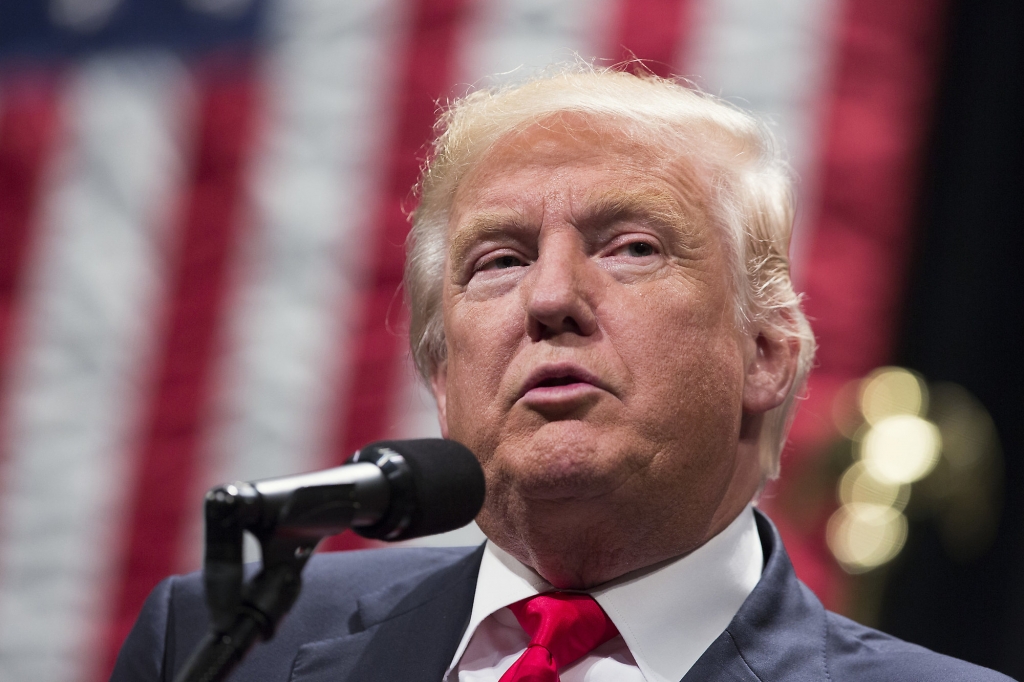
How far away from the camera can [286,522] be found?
894 mm

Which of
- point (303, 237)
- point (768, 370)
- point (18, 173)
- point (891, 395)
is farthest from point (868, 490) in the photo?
point (18, 173)

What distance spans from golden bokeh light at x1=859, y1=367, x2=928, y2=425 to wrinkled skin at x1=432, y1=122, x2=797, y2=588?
3.11 ft

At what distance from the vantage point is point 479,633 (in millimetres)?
1499

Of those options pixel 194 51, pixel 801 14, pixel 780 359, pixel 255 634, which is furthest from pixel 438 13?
pixel 255 634

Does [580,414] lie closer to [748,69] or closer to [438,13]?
[748,69]

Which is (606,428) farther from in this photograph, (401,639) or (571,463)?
(401,639)

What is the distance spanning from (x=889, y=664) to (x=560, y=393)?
0.56 m

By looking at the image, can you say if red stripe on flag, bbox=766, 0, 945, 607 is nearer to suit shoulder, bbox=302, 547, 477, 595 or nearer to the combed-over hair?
the combed-over hair

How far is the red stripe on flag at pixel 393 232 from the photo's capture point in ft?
9.37

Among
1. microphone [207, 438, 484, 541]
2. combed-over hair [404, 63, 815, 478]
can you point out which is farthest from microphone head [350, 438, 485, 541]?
combed-over hair [404, 63, 815, 478]

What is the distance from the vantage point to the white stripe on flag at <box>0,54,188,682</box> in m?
A: 2.93

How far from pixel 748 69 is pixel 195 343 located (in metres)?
1.61

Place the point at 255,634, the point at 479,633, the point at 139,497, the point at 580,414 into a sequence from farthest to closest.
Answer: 1. the point at 139,497
2. the point at 479,633
3. the point at 580,414
4. the point at 255,634

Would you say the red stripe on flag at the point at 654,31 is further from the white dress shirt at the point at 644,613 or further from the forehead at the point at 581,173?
the white dress shirt at the point at 644,613
